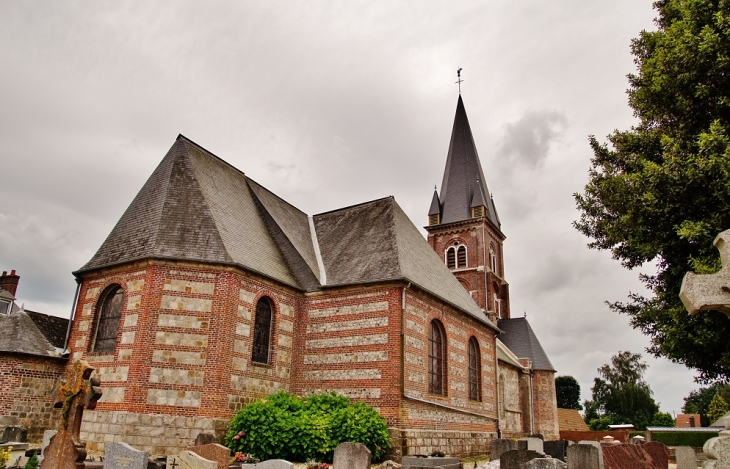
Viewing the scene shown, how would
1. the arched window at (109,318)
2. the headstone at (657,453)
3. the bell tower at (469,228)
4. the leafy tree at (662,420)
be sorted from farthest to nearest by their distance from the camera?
the leafy tree at (662,420) < the bell tower at (469,228) < the arched window at (109,318) < the headstone at (657,453)

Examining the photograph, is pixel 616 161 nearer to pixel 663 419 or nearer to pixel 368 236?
pixel 368 236

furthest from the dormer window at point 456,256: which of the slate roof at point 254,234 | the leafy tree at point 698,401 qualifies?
the leafy tree at point 698,401

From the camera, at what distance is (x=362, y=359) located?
647 inches

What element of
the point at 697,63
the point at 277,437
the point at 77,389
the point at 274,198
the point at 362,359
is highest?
the point at 274,198

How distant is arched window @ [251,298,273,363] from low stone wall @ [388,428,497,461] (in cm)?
467

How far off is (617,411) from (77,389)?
6567 centimetres

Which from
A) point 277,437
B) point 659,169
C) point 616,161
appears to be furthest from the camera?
point 277,437

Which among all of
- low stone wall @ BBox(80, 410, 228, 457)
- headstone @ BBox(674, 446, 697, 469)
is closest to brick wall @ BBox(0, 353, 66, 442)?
low stone wall @ BBox(80, 410, 228, 457)

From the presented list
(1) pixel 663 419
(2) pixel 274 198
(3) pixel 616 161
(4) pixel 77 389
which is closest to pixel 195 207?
(2) pixel 274 198

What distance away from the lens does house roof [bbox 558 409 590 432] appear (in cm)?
4491

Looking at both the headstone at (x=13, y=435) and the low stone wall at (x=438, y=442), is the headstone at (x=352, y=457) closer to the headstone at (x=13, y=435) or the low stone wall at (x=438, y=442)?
the low stone wall at (x=438, y=442)

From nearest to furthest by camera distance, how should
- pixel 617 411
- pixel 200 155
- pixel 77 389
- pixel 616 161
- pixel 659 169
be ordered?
pixel 77 389, pixel 659 169, pixel 616 161, pixel 200 155, pixel 617 411

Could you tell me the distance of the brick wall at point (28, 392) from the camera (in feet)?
49.4

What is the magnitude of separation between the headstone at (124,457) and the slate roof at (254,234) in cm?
701
